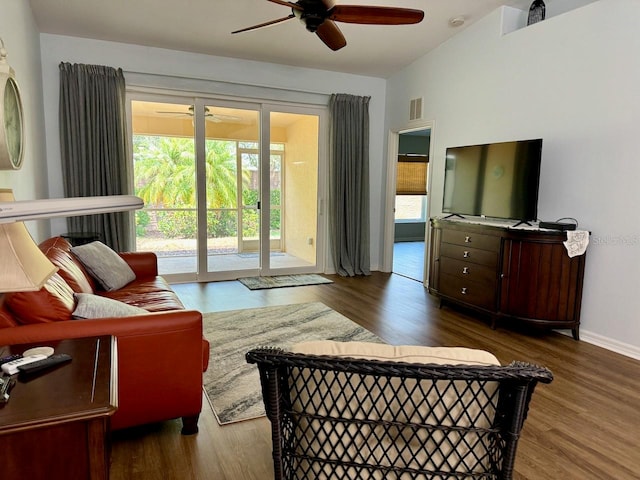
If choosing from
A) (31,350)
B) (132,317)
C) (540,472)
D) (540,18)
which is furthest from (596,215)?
(31,350)

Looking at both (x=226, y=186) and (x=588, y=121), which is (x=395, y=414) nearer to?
(x=588, y=121)

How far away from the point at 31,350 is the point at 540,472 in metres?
2.16

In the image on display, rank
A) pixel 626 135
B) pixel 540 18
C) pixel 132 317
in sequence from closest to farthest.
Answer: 1. pixel 132 317
2. pixel 626 135
3. pixel 540 18

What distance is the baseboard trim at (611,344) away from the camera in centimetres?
332

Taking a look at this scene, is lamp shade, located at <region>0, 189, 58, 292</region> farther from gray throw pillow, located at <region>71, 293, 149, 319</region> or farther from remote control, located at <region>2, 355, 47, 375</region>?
gray throw pillow, located at <region>71, 293, 149, 319</region>

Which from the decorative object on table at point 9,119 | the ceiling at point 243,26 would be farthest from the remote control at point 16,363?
the ceiling at point 243,26

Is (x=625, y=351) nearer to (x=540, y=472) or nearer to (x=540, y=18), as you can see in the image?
(x=540, y=472)

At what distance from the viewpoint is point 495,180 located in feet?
13.5

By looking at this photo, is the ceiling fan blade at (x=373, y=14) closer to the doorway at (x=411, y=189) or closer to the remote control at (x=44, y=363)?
the remote control at (x=44, y=363)

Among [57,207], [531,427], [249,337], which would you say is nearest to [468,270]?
[531,427]

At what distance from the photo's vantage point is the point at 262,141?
5.74m

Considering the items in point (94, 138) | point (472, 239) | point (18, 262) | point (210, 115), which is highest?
point (210, 115)

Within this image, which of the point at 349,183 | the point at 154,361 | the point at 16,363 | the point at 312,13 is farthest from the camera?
the point at 349,183

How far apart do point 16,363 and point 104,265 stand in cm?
211
